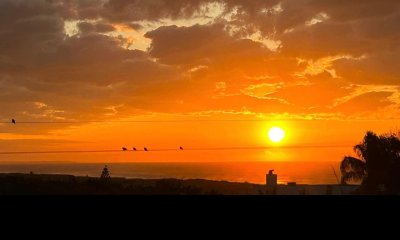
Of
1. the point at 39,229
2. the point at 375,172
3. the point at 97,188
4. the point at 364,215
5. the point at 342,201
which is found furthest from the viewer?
the point at 97,188

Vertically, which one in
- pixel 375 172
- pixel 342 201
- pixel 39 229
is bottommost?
pixel 39 229

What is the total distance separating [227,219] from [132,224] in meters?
1.34

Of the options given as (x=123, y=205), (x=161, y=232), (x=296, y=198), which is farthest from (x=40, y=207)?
(x=296, y=198)

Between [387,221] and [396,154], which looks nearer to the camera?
[387,221]

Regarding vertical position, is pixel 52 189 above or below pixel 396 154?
below

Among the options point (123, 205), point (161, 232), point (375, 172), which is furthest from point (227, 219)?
point (375, 172)

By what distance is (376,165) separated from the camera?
132 feet

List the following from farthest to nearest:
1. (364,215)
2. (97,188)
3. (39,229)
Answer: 1. (97,188)
2. (364,215)
3. (39,229)

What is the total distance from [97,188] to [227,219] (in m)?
37.6

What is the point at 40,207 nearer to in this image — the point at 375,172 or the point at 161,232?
the point at 161,232

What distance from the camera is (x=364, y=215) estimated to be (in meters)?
7.43

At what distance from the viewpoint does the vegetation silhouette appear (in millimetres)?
39938

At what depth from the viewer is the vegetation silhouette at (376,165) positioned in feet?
131

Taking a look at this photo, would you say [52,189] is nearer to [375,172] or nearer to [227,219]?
[375,172]
